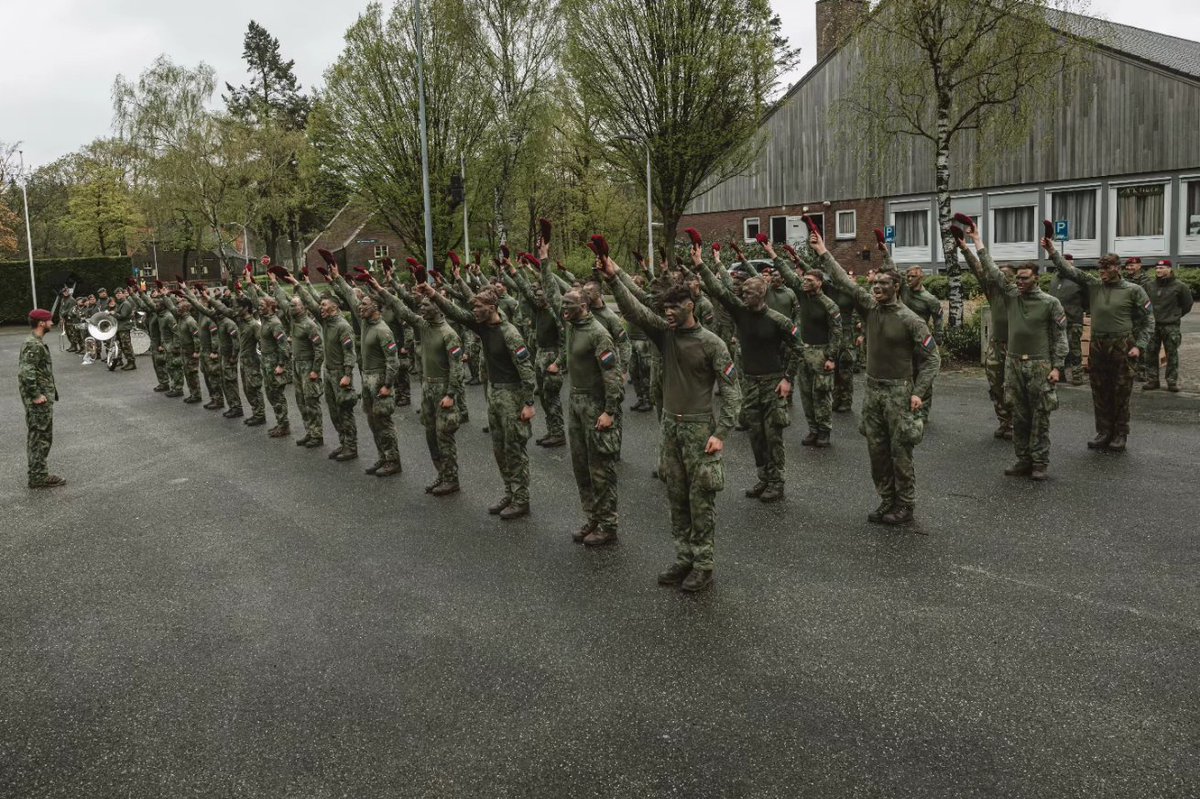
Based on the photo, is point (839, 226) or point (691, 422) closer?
point (691, 422)

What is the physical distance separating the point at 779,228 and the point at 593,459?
1310 inches

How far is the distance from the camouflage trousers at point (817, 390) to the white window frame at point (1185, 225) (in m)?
24.2

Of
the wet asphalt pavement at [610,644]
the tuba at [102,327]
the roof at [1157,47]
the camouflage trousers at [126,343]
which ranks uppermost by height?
the roof at [1157,47]

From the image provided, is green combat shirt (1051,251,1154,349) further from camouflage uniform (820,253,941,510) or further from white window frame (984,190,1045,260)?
white window frame (984,190,1045,260)

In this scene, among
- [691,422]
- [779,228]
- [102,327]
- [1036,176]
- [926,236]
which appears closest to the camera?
[691,422]

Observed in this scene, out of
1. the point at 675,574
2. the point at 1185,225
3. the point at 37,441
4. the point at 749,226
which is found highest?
the point at 749,226

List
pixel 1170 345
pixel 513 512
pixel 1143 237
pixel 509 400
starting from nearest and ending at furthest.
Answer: pixel 513 512, pixel 509 400, pixel 1170 345, pixel 1143 237

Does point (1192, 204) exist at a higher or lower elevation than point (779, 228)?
lower

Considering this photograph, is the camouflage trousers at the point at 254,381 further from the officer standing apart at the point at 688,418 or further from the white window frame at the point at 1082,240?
the white window frame at the point at 1082,240

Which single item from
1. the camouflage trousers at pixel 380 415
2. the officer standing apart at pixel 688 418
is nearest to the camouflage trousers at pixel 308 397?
the camouflage trousers at pixel 380 415

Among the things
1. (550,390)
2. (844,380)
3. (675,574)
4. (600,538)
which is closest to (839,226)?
(844,380)

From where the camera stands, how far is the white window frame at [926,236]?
34.8 metres

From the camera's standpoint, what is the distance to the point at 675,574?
6.74 m

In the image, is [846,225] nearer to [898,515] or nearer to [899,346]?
[899,346]
